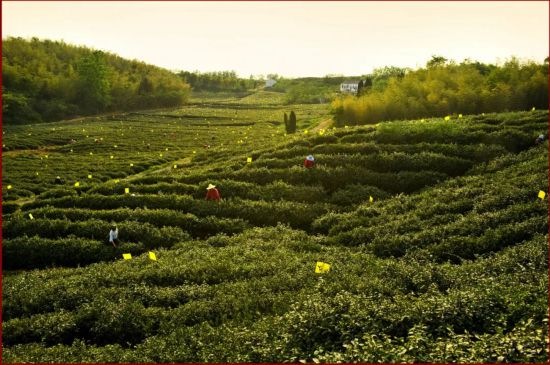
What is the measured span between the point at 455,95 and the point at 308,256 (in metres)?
35.7

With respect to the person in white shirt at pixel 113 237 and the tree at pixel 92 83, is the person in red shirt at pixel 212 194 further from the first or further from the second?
the tree at pixel 92 83

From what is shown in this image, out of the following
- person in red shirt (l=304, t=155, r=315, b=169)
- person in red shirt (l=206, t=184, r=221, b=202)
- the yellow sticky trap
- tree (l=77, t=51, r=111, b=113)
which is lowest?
the yellow sticky trap

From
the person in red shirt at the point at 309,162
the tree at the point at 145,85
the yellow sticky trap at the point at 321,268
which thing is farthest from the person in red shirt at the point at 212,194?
the tree at the point at 145,85

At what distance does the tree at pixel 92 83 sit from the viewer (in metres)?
114

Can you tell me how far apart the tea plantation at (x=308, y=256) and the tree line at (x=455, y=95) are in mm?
10157

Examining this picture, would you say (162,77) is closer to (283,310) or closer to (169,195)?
(169,195)

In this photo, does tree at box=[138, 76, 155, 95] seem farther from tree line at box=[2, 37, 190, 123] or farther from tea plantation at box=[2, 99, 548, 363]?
tea plantation at box=[2, 99, 548, 363]

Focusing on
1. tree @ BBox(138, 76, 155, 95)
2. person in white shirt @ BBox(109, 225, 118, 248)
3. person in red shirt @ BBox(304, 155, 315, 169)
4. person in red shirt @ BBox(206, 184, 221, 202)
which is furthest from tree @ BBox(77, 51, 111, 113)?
person in white shirt @ BBox(109, 225, 118, 248)

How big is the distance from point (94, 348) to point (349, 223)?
14.0 metres

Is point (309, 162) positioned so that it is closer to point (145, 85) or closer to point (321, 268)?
point (321, 268)

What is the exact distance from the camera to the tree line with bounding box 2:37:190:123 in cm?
10350

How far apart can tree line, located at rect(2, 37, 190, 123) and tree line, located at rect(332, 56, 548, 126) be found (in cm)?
7578

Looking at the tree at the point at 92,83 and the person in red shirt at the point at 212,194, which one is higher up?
the tree at the point at 92,83

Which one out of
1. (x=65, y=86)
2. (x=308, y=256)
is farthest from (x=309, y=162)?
(x=65, y=86)
